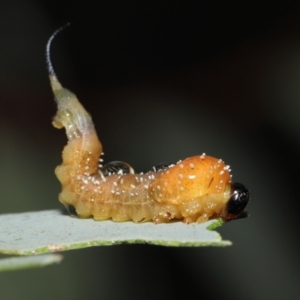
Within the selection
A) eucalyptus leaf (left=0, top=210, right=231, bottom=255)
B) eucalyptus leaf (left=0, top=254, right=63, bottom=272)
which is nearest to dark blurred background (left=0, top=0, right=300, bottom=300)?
eucalyptus leaf (left=0, top=210, right=231, bottom=255)

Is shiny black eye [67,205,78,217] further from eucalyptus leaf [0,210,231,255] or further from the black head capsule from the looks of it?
the black head capsule

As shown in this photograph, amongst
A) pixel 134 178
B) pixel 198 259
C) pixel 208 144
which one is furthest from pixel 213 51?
pixel 134 178

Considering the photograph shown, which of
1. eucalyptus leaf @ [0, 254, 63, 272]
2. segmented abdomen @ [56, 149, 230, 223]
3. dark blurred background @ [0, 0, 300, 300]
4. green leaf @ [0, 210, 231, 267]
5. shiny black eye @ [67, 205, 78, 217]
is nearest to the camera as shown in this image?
eucalyptus leaf @ [0, 254, 63, 272]

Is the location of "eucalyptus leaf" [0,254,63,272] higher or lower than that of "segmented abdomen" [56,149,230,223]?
lower

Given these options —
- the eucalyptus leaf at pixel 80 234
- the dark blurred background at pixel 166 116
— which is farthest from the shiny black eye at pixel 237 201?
the dark blurred background at pixel 166 116

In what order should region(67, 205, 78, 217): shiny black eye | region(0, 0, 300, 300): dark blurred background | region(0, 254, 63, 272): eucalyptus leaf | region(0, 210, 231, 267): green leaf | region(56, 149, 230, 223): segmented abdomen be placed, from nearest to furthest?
region(0, 254, 63, 272): eucalyptus leaf
region(0, 210, 231, 267): green leaf
region(56, 149, 230, 223): segmented abdomen
region(67, 205, 78, 217): shiny black eye
region(0, 0, 300, 300): dark blurred background

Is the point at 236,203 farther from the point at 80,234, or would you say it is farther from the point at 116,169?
the point at 80,234

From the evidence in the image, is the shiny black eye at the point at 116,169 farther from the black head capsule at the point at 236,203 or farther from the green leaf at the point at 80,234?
the black head capsule at the point at 236,203

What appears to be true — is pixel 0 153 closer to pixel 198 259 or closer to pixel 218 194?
pixel 198 259
